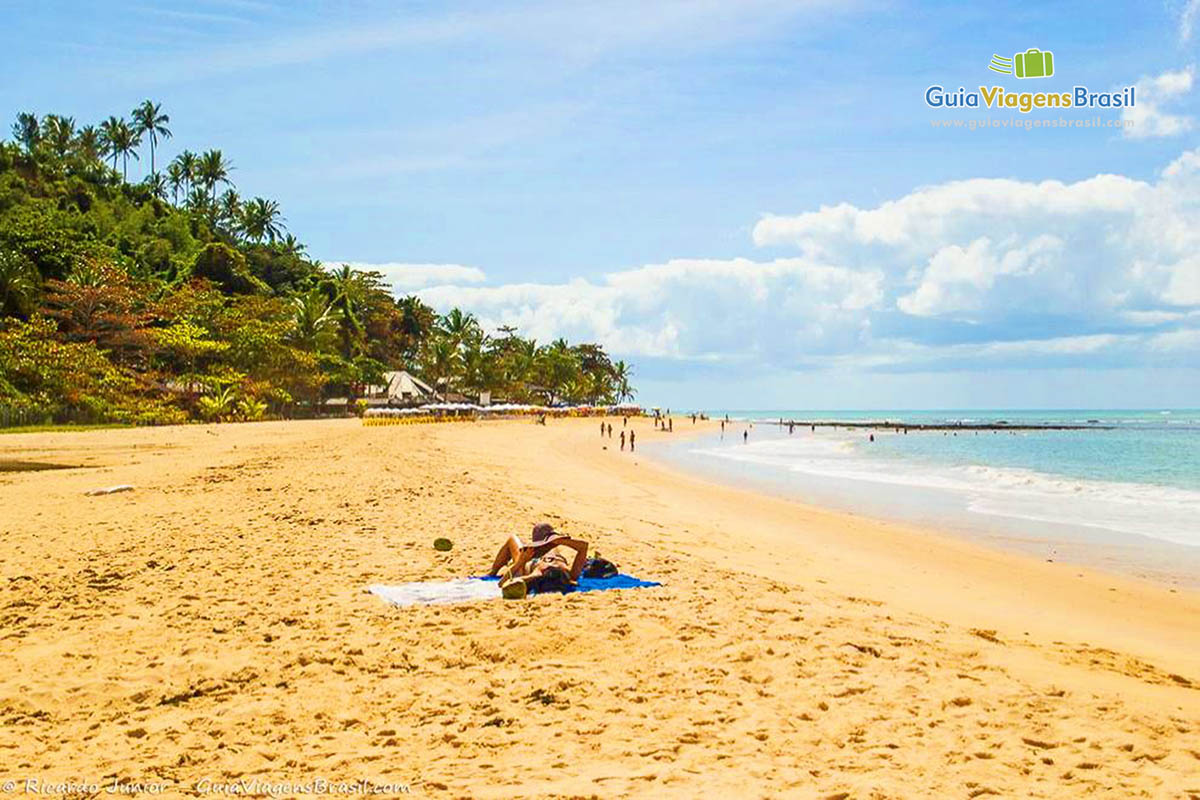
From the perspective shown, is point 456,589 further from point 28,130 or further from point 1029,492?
point 28,130

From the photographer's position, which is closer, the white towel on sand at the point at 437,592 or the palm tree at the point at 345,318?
the white towel on sand at the point at 437,592

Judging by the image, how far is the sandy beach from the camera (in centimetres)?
422

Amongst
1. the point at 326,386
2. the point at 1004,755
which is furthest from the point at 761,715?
the point at 326,386

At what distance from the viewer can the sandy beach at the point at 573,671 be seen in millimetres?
4219

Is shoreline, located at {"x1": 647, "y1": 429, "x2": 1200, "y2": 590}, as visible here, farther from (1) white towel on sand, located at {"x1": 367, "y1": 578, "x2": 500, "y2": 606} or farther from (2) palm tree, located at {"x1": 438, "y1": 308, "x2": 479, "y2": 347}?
(2) palm tree, located at {"x1": 438, "y1": 308, "x2": 479, "y2": 347}

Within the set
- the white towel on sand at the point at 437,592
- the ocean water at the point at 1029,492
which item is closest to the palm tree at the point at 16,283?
the ocean water at the point at 1029,492

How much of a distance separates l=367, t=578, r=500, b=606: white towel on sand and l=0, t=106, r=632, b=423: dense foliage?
35672mm

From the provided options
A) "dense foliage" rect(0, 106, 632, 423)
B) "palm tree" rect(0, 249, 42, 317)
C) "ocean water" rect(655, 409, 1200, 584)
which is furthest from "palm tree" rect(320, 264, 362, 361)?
"ocean water" rect(655, 409, 1200, 584)

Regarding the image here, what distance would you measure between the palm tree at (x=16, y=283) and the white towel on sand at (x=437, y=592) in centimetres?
4208

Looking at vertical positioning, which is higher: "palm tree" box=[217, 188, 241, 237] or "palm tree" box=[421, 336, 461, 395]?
"palm tree" box=[217, 188, 241, 237]

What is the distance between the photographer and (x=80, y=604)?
7250 millimetres

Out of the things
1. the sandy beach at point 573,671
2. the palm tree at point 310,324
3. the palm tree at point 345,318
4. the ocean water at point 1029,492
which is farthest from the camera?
the palm tree at point 345,318

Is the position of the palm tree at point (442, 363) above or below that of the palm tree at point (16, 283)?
below

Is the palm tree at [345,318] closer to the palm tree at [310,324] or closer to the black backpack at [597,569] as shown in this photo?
the palm tree at [310,324]
